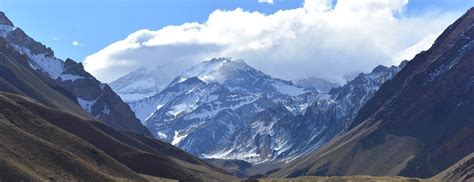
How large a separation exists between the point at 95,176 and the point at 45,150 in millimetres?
15986

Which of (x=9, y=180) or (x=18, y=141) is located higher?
(x=18, y=141)

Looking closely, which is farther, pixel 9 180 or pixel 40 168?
pixel 40 168

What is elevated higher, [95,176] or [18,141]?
[18,141]

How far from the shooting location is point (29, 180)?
16888 cm

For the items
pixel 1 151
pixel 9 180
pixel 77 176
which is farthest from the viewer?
pixel 77 176

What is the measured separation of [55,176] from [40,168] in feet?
17.9

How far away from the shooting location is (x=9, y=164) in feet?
567

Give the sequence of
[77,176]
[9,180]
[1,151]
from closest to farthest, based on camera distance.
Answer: [9,180] → [1,151] → [77,176]

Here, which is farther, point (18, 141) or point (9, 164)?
point (18, 141)

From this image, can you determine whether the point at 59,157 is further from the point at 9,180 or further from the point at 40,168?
the point at 9,180

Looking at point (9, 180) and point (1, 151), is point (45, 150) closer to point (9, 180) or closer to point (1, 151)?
point (1, 151)

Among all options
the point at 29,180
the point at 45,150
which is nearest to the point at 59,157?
the point at 45,150

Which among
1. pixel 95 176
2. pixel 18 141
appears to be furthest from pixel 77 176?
pixel 18 141

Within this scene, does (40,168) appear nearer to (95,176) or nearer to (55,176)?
(55,176)
